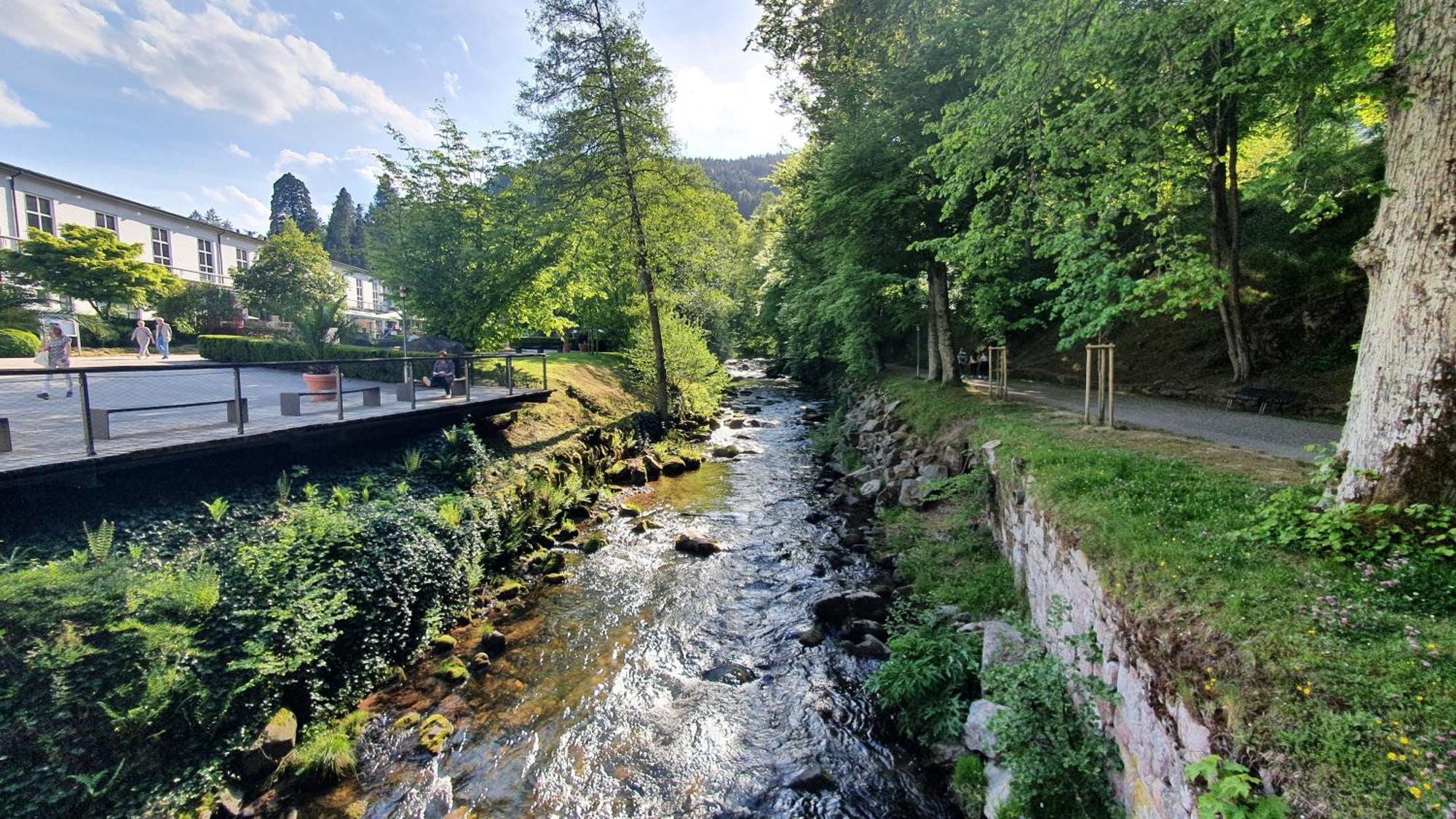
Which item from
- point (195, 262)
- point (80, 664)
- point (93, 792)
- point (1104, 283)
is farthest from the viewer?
point (195, 262)

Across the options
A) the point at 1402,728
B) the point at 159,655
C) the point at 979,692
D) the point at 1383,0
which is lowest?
the point at 979,692

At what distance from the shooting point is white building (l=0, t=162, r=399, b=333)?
28.2m

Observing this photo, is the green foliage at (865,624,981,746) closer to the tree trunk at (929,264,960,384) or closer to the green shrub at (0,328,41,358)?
the tree trunk at (929,264,960,384)

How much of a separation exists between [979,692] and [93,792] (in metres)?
7.09

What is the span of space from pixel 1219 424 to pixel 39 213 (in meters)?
50.3

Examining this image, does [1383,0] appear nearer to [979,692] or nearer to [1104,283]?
[1104,283]

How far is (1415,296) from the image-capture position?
12.3 ft

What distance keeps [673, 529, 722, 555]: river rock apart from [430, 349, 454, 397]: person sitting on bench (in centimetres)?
594

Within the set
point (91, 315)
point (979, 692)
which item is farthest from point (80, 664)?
point (91, 315)

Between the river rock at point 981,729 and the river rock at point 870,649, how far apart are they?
5.58 feet

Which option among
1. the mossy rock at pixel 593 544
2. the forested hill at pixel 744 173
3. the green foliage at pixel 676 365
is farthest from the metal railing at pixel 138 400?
the forested hill at pixel 744 173

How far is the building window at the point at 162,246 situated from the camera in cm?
3628

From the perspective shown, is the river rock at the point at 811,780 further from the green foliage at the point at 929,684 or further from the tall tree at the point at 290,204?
the tall tree at the point at 290,204

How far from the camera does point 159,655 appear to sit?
4668 mm
